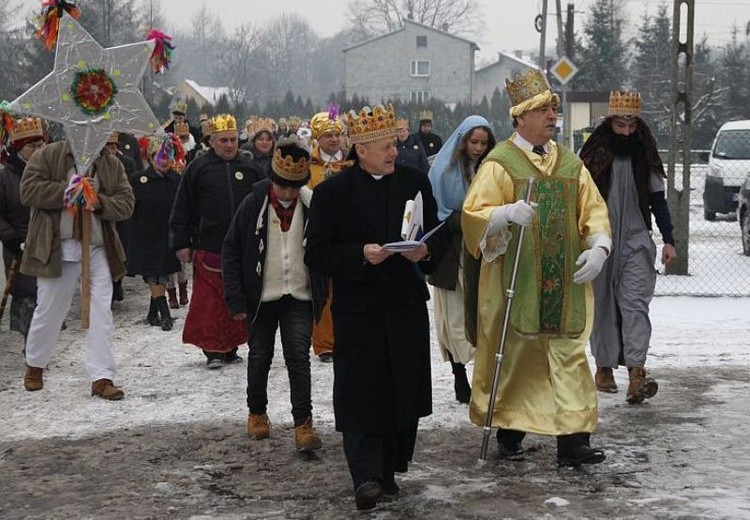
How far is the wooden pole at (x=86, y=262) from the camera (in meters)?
9.17

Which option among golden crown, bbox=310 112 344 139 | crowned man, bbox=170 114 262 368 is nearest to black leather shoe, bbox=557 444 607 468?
crowned man, bbox=170 114 262 368

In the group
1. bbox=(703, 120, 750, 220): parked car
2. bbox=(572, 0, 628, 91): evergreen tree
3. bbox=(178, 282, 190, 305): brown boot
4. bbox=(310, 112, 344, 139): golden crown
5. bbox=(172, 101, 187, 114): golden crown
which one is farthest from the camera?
bbox=(572, 0, 628, 91): evergreen tree

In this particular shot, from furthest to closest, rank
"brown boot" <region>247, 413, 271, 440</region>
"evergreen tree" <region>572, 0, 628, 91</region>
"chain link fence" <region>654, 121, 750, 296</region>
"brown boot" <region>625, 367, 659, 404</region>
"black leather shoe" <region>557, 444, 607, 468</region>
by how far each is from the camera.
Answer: "evergreen tree" <region>572, 0, 628, 91</region>, "chain link fence" <region>654, 121, 750, 296</region>, "brown boot" <region>625, 367, 659, 404</region>, "brown boot" <region>247, 413, 271, 440</region>, "black leather shoe" <region>557, 444, 607, 468</region>

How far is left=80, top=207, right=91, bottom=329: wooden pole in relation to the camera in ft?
30.1

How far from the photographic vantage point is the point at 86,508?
6.53m

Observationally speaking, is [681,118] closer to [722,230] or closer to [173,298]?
[173,298]

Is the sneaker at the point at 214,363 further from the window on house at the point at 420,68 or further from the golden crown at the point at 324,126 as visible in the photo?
the window on house at the point at 420,68

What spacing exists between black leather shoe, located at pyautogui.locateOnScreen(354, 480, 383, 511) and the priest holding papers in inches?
5.6

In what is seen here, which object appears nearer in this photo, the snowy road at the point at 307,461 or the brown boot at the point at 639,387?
the snowy road at the point at 307,461

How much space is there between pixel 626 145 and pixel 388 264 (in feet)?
9.29

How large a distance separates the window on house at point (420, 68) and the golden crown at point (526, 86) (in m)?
89.0

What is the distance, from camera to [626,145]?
883 cm

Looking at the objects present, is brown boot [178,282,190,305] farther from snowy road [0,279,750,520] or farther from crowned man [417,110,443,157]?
crowned man [417,110,443,157]

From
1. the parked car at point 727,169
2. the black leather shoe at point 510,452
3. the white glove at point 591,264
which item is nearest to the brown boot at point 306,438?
the black leather shoe at point 510,452
